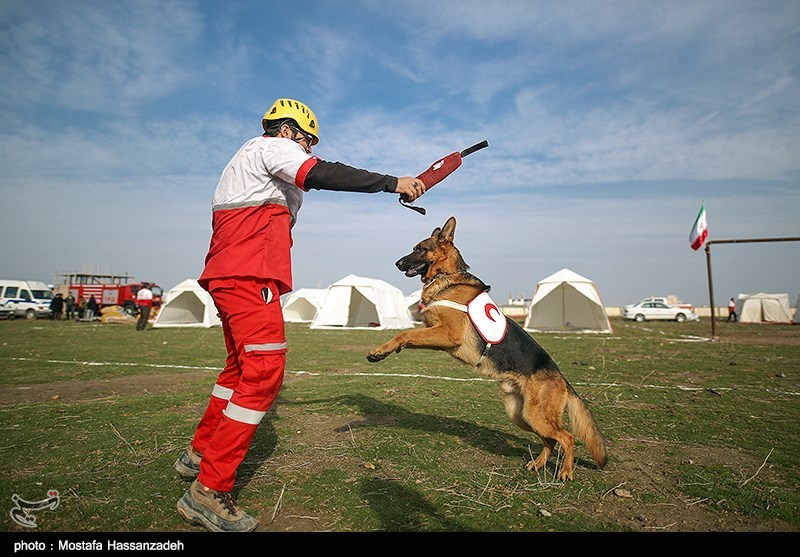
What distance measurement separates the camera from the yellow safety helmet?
3.56m

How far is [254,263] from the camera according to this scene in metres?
3.09

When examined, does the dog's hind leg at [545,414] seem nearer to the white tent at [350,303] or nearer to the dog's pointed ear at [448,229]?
the dog's pointed ear at [448,229]

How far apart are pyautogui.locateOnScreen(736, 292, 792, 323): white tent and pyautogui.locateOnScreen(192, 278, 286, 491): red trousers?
165ft

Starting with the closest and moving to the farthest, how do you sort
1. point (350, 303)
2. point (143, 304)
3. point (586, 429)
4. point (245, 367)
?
point (245, 367), point (586, 429), point (143, 304), point (350, 303)

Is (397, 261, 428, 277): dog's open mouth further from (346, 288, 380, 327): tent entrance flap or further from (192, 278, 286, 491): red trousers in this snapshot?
(346, 288, 380, 327): tent entrance flap

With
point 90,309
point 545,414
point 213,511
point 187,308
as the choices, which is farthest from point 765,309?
point 90,309

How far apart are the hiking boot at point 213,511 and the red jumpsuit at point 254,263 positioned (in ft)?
0.19

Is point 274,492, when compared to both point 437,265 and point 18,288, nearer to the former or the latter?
point 437,265

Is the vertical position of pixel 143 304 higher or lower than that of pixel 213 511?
higher

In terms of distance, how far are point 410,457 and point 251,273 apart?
7.62 ft

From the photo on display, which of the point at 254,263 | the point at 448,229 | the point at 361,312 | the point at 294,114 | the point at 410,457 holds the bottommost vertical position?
the point at 410,457

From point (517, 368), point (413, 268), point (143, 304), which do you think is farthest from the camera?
point (143, 304)

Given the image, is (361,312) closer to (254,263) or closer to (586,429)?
(586,429)

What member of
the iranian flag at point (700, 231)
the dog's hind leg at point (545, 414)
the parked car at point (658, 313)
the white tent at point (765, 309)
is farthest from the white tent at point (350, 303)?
the white tent at point (765, 309)
